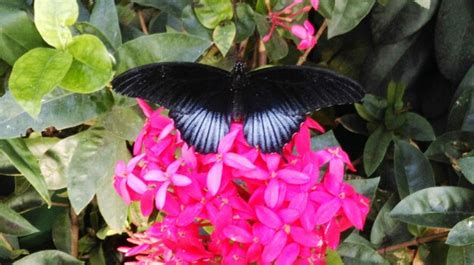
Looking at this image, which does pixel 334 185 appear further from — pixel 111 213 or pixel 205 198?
pixel 111 213

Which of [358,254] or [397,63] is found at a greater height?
[397,63]

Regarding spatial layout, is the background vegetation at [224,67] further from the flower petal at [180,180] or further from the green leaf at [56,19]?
the flower petal at [180,180]

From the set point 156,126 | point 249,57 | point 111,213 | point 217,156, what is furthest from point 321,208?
point 249,57

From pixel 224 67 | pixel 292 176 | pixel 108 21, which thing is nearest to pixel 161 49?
pixel 108 21

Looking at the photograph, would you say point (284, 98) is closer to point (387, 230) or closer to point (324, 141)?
point (324, 141)

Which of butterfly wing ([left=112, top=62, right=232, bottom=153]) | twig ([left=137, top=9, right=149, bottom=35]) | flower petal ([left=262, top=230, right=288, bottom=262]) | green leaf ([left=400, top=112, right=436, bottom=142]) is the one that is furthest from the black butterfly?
green leaf ([left=400, top=112, right=436, bottom=142])
